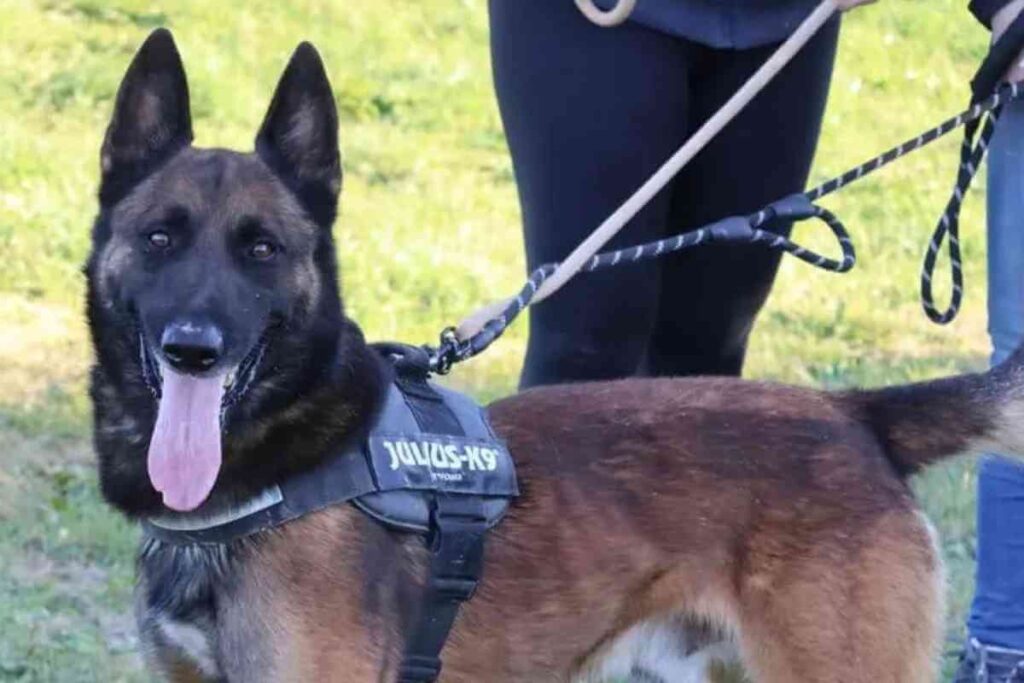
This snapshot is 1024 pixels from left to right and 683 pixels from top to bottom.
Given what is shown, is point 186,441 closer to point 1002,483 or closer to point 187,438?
point 187,438

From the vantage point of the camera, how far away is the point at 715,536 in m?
3.54

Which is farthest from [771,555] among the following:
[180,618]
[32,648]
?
[32,648]

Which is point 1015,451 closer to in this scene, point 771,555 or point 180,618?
point 771,555

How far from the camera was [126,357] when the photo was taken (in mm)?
3326

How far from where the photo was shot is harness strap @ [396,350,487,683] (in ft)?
11.1

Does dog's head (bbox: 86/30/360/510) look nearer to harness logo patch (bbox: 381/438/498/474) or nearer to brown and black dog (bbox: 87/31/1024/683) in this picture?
brown and black dog (bbox: 87/31/1024/683)

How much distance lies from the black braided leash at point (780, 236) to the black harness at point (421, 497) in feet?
0.71

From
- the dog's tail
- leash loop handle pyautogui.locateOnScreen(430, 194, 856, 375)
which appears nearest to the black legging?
leash loop handle pyautogui.locateOnScreen(430, 194, 856, 375)

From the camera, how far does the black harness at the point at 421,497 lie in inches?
130

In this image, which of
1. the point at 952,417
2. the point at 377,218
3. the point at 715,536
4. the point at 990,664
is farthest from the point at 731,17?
the point at 377,218

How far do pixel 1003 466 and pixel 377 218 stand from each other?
17.3 ft

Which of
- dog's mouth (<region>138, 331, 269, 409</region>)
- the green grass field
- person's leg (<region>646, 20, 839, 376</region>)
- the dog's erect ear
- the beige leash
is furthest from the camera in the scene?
the green grass field

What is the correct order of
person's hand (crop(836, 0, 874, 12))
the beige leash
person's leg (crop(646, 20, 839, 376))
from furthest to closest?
person's leg (crop(646, 20, 839, 376)), person's hand (crop(836, 0, 874, 12)), the beige leash

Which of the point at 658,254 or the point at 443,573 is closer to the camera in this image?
the point at 443,573
